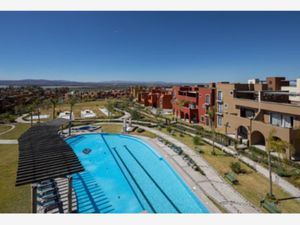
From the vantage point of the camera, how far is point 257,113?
24.3m

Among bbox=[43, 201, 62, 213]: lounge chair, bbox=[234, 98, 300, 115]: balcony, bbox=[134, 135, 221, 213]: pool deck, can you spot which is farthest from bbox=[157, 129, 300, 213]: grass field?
bbox=[43, 201, 62, 213]: lounge chair

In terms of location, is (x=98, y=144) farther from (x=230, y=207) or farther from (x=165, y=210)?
(x=230, y=207)

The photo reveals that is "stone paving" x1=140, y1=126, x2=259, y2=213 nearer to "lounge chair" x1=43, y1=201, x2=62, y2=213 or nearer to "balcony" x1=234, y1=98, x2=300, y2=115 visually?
"lounge chair" x1=43, y1=201, x2=62, y2=213

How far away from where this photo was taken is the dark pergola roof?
35.1 ft

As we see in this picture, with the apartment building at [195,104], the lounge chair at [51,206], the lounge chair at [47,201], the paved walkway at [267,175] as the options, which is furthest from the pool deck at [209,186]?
the apartment building at [195,104]

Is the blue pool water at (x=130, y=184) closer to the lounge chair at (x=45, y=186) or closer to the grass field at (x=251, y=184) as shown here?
the lounge chair at (x=45, y=186)

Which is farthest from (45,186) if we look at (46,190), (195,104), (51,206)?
(195,104)

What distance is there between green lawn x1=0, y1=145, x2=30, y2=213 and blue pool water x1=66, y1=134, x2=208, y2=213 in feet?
9.95

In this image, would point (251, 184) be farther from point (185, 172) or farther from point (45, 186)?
point (45, 186)

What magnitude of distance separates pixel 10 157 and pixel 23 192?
8.08 metres

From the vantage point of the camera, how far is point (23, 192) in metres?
13.2

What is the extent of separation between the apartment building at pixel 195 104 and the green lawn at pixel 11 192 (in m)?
27.1

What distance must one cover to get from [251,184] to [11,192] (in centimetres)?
1561
